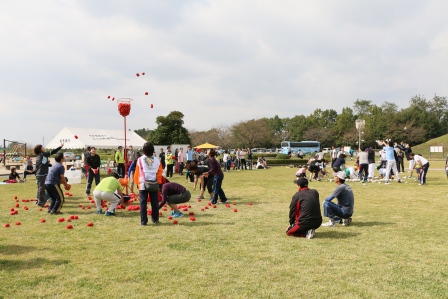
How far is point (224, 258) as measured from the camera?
5.54 m

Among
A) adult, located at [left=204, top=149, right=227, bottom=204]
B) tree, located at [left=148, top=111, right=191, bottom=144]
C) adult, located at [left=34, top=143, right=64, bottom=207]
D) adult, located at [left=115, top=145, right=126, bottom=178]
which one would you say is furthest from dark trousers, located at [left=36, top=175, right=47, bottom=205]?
tree, located at [left=148, top=111, right=191, bottom=144]


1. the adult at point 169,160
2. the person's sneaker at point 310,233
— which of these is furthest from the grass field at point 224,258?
the adult at point 169,160

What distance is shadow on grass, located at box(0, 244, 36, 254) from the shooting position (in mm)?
5992

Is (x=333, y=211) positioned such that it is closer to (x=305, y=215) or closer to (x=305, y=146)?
(x=305, y=215)

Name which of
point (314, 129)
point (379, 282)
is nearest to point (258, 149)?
point (314, 129)

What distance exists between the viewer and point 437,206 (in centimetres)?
1013

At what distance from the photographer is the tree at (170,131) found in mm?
56219

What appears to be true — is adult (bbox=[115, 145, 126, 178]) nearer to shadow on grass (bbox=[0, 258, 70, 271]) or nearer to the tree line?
shadow on grass (bbox=[0, 258, 70, 271])

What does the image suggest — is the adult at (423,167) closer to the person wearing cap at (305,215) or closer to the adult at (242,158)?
the person wearing cap at (305,215)

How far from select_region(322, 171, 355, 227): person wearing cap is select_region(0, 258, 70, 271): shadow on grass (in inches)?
205

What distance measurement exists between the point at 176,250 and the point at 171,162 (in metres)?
16.1

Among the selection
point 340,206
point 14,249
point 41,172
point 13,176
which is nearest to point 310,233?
point 340,206

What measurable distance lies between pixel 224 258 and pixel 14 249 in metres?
3.61

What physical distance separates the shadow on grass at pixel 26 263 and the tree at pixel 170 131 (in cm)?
5046
